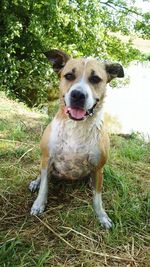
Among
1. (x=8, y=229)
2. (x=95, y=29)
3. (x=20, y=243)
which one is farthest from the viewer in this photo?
(x=95, y=29)

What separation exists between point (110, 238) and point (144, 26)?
386 inches

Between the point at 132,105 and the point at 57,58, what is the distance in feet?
29.1

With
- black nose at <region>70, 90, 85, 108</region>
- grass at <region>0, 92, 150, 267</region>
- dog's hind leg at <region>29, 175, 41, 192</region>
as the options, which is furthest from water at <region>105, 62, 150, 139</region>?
black nose at <region>70, 90, 85, 108</region>

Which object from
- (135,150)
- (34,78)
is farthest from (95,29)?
(135,150)

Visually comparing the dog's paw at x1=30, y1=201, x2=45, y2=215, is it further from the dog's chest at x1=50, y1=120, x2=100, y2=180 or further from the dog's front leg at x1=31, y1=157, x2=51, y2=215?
the dog's chest at x1=50, y1=120, x2=100, y2=180

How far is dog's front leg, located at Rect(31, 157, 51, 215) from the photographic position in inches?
129

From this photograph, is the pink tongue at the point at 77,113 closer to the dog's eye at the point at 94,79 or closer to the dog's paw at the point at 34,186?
the dog's eye at the point at 94,79

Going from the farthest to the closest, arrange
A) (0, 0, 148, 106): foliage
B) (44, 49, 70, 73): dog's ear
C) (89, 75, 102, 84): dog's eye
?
1. (0, 0, 148, 106): foliage
2. (44, 49, 70, 73): dog's ear
3. (89, 75, 102, 84): dog's eye

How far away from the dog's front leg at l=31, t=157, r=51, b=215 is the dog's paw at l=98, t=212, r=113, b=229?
47 centimetres

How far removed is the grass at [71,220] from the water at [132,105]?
2.85 metres

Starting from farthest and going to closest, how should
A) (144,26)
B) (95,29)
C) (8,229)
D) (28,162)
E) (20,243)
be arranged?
(144,26)
(95,29)
(28,162)
(8,229)
(20,243)

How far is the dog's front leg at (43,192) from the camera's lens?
3.28 meters

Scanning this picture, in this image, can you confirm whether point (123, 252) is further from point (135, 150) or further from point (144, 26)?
point (144, 26)

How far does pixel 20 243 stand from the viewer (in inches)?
110
